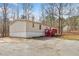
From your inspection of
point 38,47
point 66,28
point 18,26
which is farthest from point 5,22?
point 66,28

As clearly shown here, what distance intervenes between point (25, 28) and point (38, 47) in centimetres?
20

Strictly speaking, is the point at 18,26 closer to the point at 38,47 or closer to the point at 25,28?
the point at 25,28

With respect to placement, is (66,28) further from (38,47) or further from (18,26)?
(18,26)

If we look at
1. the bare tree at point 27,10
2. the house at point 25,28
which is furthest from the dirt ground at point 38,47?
the bare tree at point 27,10

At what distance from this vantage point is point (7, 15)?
169 cm

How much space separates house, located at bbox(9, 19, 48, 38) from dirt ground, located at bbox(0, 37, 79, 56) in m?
0.04

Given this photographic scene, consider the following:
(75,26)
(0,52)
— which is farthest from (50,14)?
(0,52)

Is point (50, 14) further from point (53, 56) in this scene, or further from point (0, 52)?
point (0, 52)

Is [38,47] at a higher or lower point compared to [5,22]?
lower

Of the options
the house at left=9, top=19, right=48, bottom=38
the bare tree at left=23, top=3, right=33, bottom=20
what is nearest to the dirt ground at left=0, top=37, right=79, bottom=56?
the house at left=9, top=19, right=48, bottom=38

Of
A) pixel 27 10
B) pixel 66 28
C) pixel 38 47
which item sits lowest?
pixel 38 47

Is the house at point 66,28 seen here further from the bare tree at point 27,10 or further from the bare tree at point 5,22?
the bare tree at point 5,22

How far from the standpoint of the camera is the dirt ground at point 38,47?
166 centimetres

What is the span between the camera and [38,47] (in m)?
1.68
